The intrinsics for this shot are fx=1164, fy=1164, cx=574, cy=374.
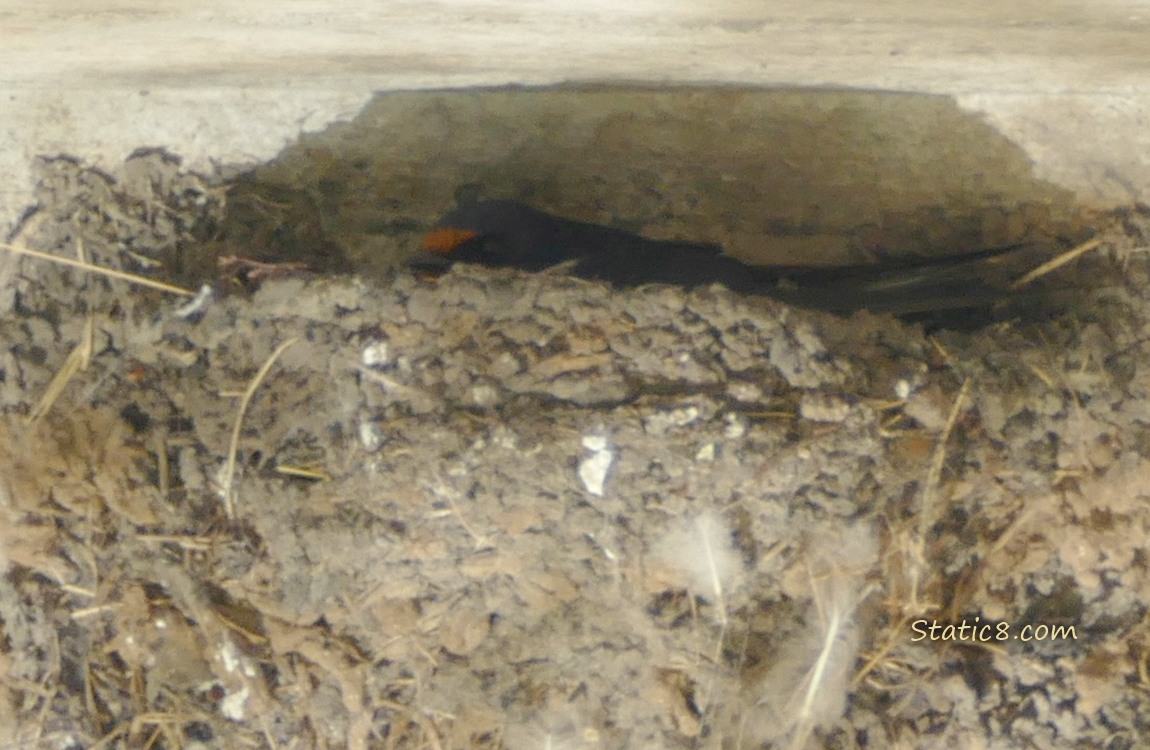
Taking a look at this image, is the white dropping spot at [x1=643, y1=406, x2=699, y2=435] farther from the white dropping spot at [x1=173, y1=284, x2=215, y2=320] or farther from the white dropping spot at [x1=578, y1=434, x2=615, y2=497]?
the white dropping spot at [x1=173, y1=284, x2=215, y2=320]

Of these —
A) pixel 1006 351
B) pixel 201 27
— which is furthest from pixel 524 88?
pixel 1006 351

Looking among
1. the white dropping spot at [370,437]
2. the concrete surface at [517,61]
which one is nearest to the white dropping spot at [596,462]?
the white dropping spot at [370,437]

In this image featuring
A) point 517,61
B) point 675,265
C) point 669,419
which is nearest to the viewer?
point 669,419

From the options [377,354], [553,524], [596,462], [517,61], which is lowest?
[553,524]

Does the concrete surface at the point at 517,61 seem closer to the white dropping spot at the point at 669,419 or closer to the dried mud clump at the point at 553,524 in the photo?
the dried mud clump at the point at 553,524

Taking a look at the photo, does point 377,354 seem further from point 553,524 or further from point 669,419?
point 669,419

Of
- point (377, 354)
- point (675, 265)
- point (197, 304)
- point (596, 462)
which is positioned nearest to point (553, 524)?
point (596, 462)
